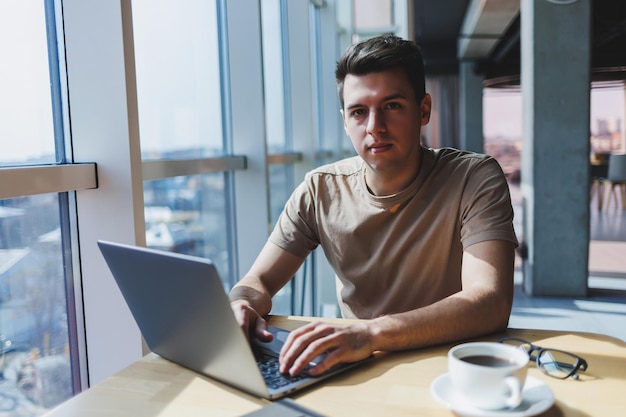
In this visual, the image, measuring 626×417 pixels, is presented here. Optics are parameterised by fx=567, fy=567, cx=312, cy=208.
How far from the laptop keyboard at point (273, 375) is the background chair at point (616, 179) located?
9.41 m

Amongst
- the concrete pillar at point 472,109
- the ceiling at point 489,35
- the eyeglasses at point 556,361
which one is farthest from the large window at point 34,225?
the concrete pillar at point 472,109

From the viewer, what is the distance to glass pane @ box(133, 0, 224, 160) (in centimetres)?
160

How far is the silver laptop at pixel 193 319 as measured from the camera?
2.39ft

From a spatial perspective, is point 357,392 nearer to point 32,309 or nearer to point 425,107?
point 32,309

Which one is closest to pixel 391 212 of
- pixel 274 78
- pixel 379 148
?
pixel 379 148

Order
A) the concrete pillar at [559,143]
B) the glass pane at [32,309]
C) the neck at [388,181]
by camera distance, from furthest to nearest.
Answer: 1. the concrete pillar at [559,143]
2. the neck at [388,181]
3. the glass pane at [32,309]

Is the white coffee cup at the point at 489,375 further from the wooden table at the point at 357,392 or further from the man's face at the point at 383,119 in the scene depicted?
the man's face at the point at 383,119

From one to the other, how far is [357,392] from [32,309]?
29.5 inches

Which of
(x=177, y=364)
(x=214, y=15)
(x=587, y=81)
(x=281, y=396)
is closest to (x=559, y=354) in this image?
(x=281, y=396)

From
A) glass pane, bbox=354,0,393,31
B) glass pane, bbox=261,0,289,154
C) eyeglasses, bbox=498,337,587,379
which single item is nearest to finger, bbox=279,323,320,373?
eyeglasses, bbox=498,337,587,379

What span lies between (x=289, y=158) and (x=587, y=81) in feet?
8.59

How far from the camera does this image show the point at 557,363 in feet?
2.85

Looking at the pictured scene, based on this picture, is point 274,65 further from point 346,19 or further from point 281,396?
point 281,396

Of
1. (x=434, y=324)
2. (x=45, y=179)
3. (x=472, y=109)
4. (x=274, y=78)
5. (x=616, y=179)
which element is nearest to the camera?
(x=434, y=324)
